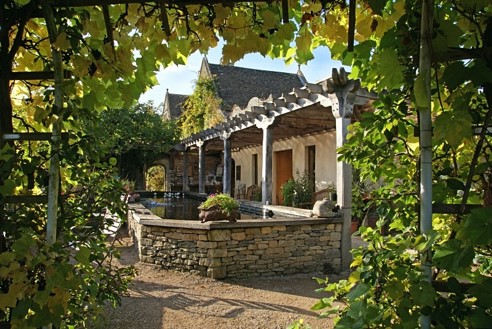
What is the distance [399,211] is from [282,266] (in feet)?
14.9

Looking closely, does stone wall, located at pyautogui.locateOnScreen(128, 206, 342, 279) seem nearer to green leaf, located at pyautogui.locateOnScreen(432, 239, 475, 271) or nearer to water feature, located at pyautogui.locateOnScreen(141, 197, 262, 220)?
water feature, located at pyautogui.locateOnScreen(141, 197, 262, 220)

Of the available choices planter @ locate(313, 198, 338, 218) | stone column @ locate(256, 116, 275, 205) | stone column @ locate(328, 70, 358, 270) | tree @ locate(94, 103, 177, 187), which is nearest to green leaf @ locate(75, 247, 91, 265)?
stone column @ locate(328, 70, 358, 270)

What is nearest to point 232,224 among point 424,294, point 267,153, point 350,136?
point 267,153

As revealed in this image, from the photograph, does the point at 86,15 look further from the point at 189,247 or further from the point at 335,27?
the point at 189,247

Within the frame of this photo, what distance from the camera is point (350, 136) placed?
144 centimetres

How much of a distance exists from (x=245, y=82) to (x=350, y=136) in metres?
17.4

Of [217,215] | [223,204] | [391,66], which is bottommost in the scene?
[217,215]

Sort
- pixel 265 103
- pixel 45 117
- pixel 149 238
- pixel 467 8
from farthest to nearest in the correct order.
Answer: pixel 265 103 < pixel 149 238 < pixel 45 117 < pixel 467 8

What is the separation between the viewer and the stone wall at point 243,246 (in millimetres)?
5391

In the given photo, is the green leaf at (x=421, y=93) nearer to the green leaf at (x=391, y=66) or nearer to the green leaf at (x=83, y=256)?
the green leaf at (x=391, y=66)

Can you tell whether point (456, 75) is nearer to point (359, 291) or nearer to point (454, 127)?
point (454, 127)

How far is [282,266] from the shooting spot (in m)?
5.68

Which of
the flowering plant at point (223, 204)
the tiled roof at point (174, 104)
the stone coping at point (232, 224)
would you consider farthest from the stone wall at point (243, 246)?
the tiled roof at point (174, 104)

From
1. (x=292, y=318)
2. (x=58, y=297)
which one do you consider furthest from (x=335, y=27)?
(x=292, y=318)
